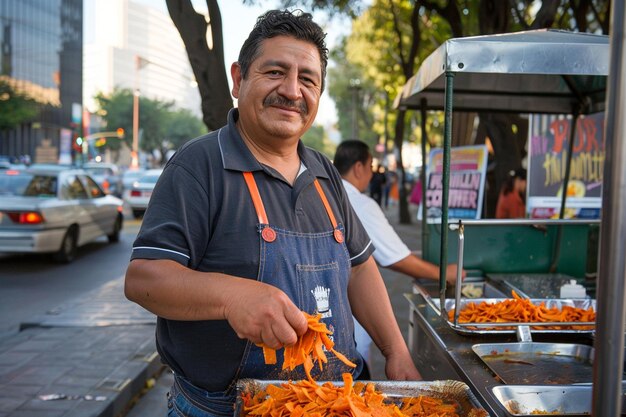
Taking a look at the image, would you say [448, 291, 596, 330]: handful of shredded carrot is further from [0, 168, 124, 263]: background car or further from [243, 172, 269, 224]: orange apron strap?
[0, 168, 124, 263]: background car

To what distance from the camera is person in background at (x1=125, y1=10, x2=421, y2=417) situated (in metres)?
1.68

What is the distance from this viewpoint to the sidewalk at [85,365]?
158 inches

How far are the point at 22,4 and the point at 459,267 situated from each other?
6408 centimetres

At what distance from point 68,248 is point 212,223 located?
30.9 ft

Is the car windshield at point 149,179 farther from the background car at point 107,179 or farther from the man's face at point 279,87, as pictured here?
the man's face at point 279,87

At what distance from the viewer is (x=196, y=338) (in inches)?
73.4

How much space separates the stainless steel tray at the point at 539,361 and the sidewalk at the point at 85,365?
228 cm

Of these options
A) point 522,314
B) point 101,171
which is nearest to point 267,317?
point 522,314

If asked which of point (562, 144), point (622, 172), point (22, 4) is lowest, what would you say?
point (622, 172)

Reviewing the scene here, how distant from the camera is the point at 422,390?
6.42 feet

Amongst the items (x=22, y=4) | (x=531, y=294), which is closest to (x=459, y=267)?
(x=531, y=294)

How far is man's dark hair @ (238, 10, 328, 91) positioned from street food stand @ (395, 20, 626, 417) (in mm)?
962

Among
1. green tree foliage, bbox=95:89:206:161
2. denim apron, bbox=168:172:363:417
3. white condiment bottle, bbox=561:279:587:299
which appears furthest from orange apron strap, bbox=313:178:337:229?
green tree foliage, bbox=95:89:206:161

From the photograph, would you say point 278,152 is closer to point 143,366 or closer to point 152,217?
point 152,217
